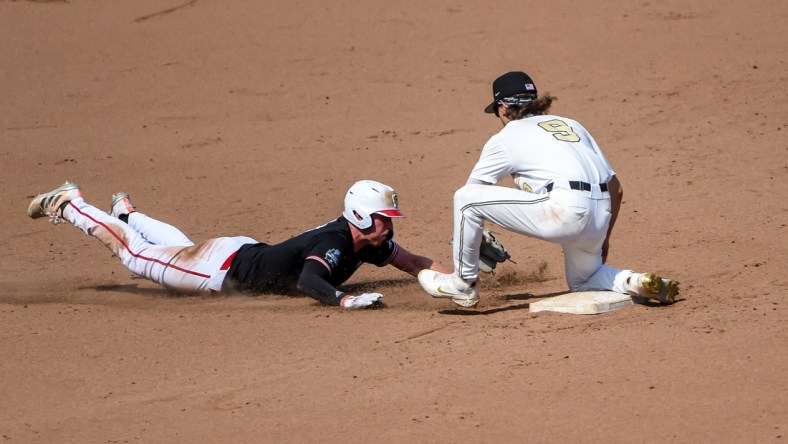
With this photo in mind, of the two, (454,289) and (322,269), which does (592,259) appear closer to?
(454,289)

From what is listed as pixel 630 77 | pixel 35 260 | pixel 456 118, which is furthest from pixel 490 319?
pixel 630 77

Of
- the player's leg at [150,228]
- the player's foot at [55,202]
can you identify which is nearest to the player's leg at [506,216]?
the player's leg at [150,228]

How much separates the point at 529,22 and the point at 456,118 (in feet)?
7.54

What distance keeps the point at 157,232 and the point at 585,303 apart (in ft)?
10.5

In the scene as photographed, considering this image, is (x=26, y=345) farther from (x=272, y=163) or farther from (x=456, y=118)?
(x=456, y=118)

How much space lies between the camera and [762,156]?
962 centimetres

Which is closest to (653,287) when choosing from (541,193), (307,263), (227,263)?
(541,193)

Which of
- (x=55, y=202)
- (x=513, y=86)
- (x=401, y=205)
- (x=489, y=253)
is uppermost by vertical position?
(x=513, y=86)

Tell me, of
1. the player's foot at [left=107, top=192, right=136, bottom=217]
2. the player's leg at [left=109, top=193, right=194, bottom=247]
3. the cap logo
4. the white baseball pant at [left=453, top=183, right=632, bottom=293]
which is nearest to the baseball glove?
the white baseball pant at [left=453, top=183, right=632, bottom=293]

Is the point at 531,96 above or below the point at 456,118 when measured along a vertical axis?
above

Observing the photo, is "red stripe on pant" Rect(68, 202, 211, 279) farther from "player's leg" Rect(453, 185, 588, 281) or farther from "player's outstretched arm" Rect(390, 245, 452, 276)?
"player's leg" Rect(453, 185, 588, 281)

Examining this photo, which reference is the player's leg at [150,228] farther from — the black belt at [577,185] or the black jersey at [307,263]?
the black belt at [577,185]

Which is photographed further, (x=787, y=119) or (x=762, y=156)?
(x=787, y=119)

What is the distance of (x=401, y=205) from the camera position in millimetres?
9531
